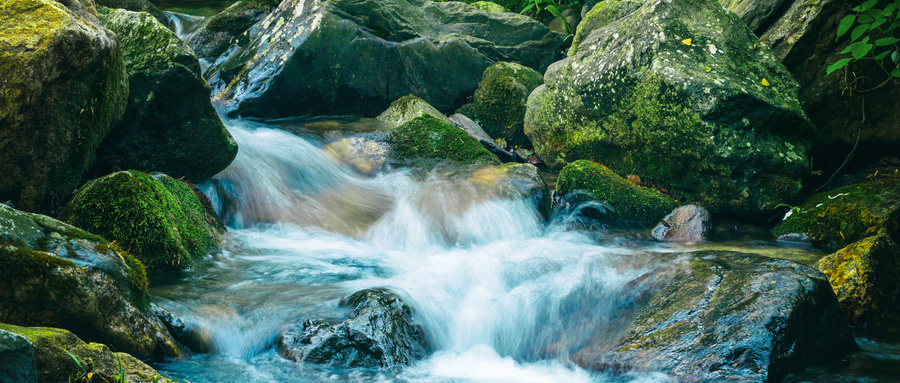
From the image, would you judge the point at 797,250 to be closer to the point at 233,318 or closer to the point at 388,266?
the point at 388,266

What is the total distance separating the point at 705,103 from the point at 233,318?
208 inches

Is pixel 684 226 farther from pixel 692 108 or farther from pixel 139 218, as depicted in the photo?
pixel 139 218

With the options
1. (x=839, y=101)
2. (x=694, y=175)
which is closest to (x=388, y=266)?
(x=694, y=175)

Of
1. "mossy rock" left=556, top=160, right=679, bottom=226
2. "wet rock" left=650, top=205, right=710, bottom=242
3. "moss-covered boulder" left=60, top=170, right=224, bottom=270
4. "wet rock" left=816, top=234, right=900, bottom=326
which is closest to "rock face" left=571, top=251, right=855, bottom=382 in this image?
"wet rock" left=816, top=234, right=900, bottom=326

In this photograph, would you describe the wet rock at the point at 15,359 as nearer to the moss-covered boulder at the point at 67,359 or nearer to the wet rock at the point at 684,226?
the moss-covered boulder at the point at 67,359

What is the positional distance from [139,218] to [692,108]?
18.5ft

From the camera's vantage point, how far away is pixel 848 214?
5.90 meters

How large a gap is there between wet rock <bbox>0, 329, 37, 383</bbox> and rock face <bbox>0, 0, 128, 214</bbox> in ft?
8.19

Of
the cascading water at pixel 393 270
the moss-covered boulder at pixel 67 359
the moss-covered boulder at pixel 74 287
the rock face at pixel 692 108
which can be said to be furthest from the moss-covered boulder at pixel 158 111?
the rock face at pixel 692 108

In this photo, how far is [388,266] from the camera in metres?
5.58

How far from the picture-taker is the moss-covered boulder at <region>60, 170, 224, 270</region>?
→ 439 centimetres

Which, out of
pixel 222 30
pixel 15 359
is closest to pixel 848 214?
pixel 15 359

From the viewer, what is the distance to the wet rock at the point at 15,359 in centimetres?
191

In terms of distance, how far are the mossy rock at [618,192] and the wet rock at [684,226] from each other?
0.16 meters
